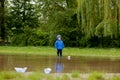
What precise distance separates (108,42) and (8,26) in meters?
19.6

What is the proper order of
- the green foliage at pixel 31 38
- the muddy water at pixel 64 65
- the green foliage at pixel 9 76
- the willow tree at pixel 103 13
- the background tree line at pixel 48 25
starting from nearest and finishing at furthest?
the green foliage at pixel 9 76 → the muddy water at pixel 64 65 → the willow tree at pixel 103 13 → the background tree line at pixel 48 25 → the green foliage at pixel 31 38

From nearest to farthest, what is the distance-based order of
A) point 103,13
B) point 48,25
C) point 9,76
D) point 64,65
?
point 9,76
point 64,65
point 103,13
point 48,25

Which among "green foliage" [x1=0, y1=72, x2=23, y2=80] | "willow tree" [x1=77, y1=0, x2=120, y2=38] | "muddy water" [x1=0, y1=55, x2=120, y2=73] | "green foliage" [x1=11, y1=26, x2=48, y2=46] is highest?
"willow tree" [x1=77, y1=0, x2=120, y2=38]

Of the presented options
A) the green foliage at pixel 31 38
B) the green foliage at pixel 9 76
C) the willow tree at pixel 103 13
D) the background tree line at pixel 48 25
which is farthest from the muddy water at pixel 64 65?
the green foliage at pixel 31 38

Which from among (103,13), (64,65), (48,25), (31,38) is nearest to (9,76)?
(64,65)

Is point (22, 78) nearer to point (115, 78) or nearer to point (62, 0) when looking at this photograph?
point (115, 78)

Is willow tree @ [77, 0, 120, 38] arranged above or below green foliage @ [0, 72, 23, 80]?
above

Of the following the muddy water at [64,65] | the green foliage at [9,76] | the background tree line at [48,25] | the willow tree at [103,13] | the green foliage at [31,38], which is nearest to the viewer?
the green foliage at [9,76]

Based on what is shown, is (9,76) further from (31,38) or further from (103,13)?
(31,38)

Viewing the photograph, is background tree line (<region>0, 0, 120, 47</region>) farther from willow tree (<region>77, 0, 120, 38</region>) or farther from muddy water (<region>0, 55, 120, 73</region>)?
muddy water (<region>0, 55, 120, 73</region>)

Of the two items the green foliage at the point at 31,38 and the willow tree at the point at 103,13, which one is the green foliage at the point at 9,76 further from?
the green foliage at the point at 31,38

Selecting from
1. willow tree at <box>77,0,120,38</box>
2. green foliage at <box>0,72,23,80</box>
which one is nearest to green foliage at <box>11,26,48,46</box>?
willow tree at <box>77,0,120,38</box>

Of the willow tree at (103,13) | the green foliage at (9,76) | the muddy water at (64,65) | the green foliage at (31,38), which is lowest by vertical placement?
the green foliage at (31,38)

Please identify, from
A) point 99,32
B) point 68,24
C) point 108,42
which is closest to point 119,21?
point 99,32
